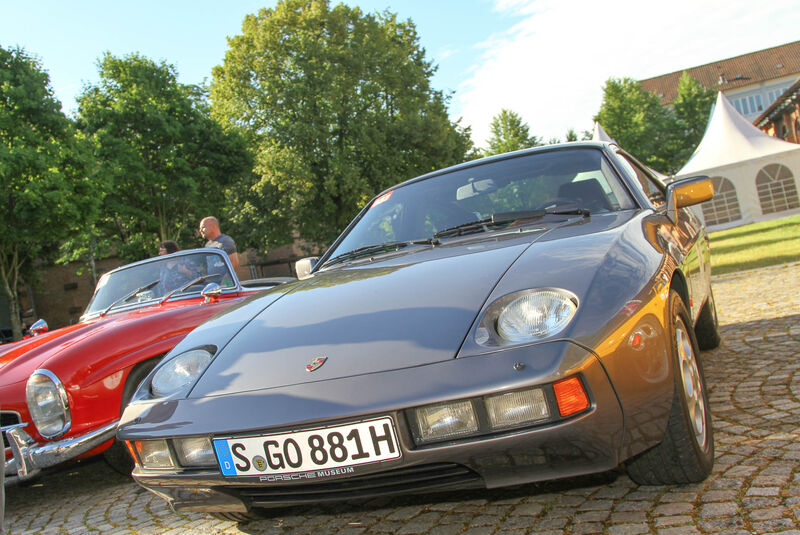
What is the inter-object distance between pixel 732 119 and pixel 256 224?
61.6 feet

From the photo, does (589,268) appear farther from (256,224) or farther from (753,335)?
(256,224)

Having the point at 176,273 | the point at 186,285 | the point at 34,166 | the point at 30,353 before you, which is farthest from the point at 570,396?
the point at 34,166

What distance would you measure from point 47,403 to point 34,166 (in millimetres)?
17002

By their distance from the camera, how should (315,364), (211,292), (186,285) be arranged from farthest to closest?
(186,285) < (211,292) < (315,364)

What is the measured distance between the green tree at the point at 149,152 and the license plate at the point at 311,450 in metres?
21.1

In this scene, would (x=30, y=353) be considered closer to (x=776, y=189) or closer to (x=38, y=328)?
(x=38, y=328)

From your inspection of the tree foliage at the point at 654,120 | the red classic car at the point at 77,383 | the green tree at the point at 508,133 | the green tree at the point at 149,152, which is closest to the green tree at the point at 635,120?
the tree foliage at the point at 654,120

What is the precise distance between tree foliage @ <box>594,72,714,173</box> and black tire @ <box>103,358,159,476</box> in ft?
148

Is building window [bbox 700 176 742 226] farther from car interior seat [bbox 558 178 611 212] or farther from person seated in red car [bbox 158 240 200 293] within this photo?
car interior seat [bbox 558 178 611 212]

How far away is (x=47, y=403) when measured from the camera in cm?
352

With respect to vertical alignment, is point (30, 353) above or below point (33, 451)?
above

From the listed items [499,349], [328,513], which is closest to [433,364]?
[499,349]

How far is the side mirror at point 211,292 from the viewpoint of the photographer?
4805mm

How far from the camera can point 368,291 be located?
2611 millimetres
